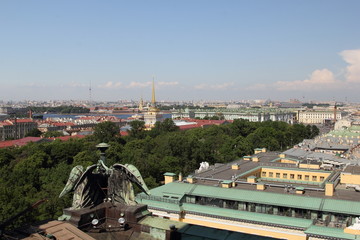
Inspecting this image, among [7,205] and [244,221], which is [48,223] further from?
[7,205]

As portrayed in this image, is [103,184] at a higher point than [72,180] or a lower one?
lower

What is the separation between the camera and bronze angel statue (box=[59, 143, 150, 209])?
13703mm

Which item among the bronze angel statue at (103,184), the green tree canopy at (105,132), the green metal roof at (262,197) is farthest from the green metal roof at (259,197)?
the green tree canopy at (105,132)

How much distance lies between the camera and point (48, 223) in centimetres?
1286

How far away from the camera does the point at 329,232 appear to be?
74.0 ft

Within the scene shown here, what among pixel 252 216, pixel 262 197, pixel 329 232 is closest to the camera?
pixel 329 232

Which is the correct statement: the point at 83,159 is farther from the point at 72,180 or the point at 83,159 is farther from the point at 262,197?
the point at 72,180

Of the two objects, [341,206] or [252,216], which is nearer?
[341,206]

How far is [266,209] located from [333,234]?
6.27 meters

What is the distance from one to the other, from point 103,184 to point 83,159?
45292 mm

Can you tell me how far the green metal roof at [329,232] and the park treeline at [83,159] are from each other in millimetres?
20780

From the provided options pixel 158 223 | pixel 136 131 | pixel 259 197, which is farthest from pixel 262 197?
pixel 136 131

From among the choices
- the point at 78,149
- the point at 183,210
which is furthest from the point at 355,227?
the point at 78,149

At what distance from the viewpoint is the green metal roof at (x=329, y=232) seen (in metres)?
21.7
